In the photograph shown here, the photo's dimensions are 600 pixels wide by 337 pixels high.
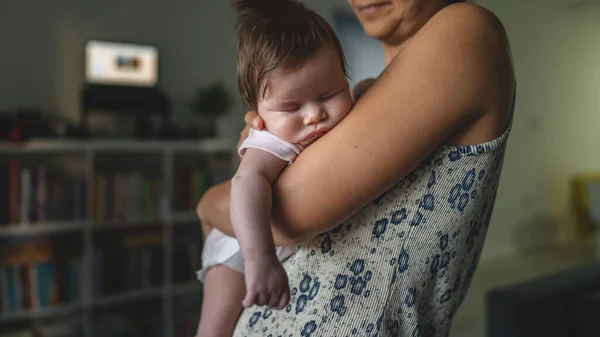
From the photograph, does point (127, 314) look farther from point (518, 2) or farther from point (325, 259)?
point (518, 2)

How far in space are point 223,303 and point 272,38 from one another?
0.44m

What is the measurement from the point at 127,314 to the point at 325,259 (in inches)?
131

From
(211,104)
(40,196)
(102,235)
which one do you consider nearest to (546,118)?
(211,104)

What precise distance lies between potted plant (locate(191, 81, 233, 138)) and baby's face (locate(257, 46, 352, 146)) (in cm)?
351

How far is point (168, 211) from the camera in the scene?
12.9ft

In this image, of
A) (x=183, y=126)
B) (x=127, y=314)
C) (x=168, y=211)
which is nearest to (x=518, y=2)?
(x=183, y=126)

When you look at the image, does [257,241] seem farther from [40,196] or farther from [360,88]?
[40,196]

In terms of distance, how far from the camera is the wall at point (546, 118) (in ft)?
22.7

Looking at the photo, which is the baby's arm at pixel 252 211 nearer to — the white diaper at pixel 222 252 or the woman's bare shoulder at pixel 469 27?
the white diaper at pixel 222 252

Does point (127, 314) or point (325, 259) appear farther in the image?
point (127, 314)

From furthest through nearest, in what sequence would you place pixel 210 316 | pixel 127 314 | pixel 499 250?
pixel 499 250 < pixel 127 314 < pixel 210 316

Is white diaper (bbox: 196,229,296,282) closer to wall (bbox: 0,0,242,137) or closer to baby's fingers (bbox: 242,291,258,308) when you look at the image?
baby's fingers (bbox: 242,291,258,308)

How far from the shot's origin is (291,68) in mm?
698

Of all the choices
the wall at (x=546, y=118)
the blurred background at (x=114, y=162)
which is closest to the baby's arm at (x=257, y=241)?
the blurred background at (x=114, y=162)
